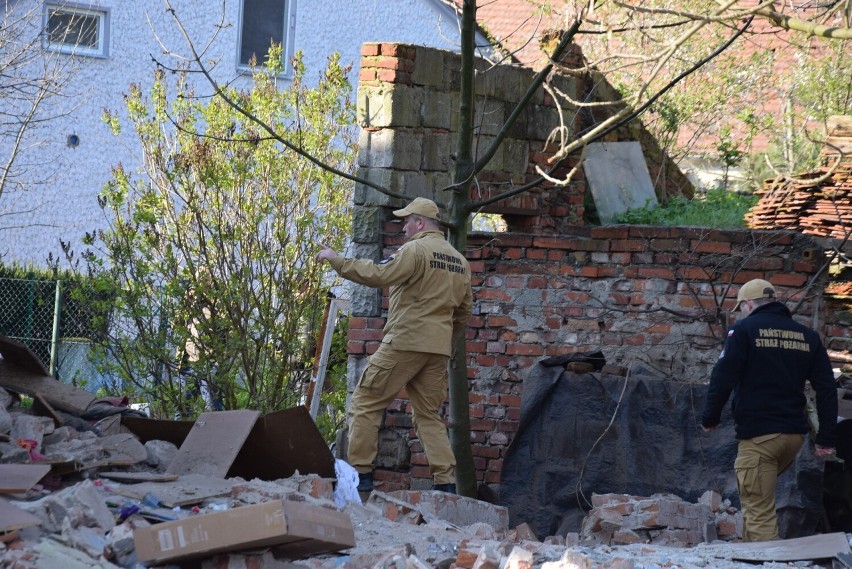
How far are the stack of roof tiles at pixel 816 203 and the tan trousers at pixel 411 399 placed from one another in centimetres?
354

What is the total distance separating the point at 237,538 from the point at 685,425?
146 inches

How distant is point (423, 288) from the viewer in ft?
21.1

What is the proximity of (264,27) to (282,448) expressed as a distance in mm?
10358

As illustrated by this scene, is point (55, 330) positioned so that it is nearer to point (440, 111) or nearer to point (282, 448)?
point (440, 111)

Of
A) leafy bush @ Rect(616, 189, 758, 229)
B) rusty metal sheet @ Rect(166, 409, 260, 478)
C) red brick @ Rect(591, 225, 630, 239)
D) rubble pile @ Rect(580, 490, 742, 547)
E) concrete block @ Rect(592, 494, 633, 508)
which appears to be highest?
leafy bush @ Rect(616, 189, 758, 229)

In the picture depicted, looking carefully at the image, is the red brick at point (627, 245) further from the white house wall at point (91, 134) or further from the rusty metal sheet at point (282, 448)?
the white house wall at point (91, 134)

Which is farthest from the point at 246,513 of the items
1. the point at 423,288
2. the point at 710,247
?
the point at 710,247

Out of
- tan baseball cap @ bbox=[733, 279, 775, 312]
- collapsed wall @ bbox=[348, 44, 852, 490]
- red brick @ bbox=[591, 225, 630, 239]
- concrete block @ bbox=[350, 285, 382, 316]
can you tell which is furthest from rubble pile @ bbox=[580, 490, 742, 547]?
concrete block @ bbox=[350, 285, 382, 316]

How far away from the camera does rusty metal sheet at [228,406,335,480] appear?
5.84m

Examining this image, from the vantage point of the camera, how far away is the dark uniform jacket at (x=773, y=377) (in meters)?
5.84

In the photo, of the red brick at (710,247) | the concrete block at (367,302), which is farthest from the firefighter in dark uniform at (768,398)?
the concrete block at (367,302)

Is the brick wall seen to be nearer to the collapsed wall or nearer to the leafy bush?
the collapsed wall

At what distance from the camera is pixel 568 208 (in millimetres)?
8164

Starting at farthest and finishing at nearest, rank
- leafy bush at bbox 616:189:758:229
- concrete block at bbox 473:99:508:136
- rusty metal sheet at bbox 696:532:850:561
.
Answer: leafy bush at bbox 616:189:758:229
concrete block at bbox 473:99:508:136
rusty metal sheet at bbox 696:532:850:561
